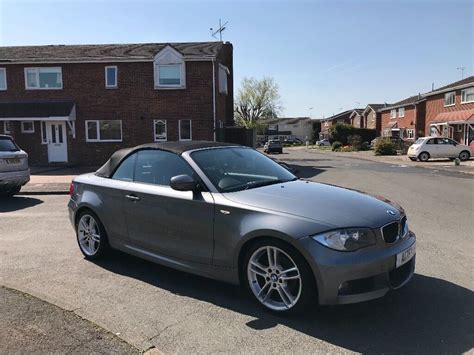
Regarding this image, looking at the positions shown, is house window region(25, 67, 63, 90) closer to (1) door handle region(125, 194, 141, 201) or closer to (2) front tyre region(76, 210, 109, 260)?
(2) front tyre region(76, 210, 109, 260)

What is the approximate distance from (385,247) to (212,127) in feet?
65.3

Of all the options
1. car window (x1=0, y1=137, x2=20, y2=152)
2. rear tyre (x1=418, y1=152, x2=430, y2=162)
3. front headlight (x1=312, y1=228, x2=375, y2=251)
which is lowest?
rear tyre (x1=418, y1=152, x2=430, y2=162)

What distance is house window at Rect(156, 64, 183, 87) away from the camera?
23266 millimetres

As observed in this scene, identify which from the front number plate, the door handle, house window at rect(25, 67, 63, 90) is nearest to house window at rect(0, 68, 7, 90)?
house window at rect(25, 67, 63, 90)

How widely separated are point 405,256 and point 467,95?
1552 inches

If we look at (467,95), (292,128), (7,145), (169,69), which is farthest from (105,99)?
(292,128)

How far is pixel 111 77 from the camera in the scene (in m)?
23.6

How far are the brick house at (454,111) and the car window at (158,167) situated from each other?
34253mm

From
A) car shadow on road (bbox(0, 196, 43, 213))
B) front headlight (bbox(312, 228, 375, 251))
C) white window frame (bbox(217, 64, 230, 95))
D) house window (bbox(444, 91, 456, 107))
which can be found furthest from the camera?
house window (bbox(444, 91, 456, 107))

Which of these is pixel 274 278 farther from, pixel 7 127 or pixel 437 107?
pixel 437 107

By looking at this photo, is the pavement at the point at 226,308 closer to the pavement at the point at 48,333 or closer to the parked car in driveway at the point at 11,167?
the pavement at the point at 48,333

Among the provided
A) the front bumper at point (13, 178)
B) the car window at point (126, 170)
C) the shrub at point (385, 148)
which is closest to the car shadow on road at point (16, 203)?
the front bumper at point (13, 178)

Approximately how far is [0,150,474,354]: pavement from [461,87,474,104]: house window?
116 ft

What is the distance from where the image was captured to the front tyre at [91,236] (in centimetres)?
570
